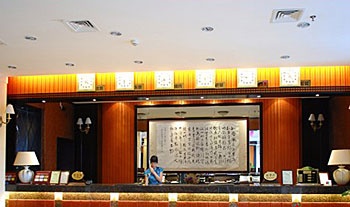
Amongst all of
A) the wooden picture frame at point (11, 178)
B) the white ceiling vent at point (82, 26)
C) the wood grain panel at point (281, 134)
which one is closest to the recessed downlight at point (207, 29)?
the white ceiling vent at point (82, 26)

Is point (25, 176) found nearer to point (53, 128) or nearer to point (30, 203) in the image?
point (30, 203)

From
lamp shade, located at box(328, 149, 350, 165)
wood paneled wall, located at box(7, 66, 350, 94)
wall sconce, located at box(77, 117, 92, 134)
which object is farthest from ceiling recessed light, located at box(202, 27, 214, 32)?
wall sconce, located at box(77, 117, 92, 134)

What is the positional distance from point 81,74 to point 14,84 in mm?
1305

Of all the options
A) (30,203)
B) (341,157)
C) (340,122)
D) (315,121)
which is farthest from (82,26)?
(315,121)

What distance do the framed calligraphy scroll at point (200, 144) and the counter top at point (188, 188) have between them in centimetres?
303

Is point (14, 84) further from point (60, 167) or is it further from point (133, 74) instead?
point (60, 167)

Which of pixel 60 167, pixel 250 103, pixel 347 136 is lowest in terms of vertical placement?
pixel 60 167

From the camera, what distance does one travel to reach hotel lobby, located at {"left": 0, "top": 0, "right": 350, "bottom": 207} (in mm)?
5051

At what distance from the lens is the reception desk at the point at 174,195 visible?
291 inches

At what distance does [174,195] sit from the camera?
7680 millimetres

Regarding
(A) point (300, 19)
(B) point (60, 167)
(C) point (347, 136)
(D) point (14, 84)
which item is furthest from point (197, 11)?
(B) point (60, 167)

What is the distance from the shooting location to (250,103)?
412 inches

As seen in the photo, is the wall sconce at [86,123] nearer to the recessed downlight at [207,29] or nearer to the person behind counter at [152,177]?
the person behind counter at [152,177]

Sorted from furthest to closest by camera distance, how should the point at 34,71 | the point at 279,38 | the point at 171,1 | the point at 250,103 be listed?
the point at 250,103
the point at 34,71
the point at 279,38
the point at 171,1
